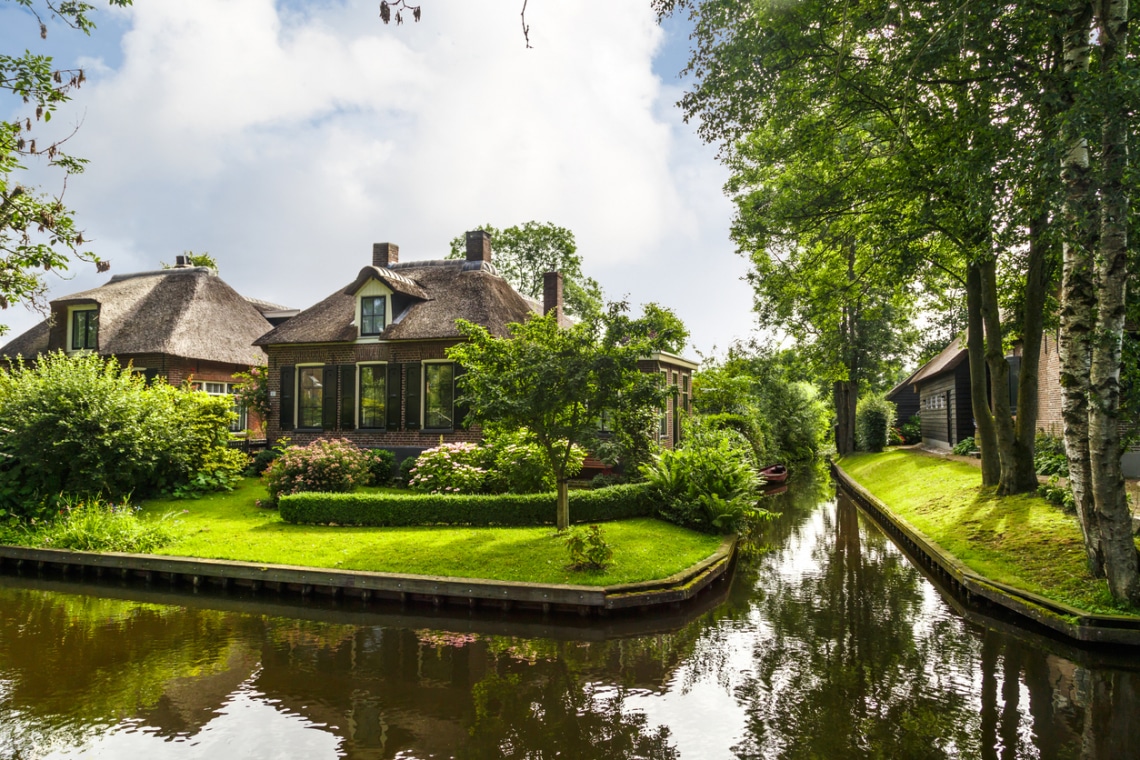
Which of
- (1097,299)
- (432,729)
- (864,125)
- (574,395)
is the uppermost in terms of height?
(864,125)

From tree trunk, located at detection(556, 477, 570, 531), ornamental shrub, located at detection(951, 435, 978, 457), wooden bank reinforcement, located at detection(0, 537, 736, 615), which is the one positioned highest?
ornamental shrub, located at detection(951, 435, 978, 457)

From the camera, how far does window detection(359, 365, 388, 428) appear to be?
66.9 feet

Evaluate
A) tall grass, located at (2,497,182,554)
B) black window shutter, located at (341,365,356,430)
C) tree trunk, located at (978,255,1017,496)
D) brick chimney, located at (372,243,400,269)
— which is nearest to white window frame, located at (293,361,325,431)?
black window shutter, located at (341,365,356,430)

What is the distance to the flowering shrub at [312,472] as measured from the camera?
15.7 meters

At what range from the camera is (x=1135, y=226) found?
820 cm

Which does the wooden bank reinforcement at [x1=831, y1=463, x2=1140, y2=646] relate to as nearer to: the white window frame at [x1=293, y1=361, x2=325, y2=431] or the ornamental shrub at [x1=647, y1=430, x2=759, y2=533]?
the ornamental shrub at [x1=647, y1=430, x2=759, y2=533]

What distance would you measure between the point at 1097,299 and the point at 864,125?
26.0ft

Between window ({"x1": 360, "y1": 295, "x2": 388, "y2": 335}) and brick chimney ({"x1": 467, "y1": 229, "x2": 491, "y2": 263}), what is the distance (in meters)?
3.52

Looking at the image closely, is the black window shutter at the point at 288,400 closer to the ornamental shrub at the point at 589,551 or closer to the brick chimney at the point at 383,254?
the brick chimney at the point at 383,254

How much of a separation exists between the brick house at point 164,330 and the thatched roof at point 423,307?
4539mm

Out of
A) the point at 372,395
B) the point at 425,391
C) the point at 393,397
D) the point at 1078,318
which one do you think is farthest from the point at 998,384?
the point at 372,395

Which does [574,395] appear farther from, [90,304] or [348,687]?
[90,304]

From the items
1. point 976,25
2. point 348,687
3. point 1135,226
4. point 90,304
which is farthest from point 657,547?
point 90,304

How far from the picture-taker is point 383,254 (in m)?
23.8
